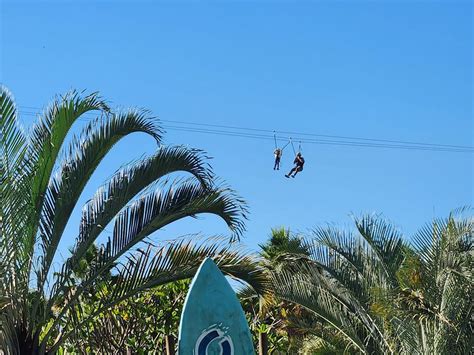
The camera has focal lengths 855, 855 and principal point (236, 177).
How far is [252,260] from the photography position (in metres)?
9.75

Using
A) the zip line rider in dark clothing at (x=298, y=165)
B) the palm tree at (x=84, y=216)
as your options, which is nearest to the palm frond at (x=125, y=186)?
the palm tree at (x=84, y=216)

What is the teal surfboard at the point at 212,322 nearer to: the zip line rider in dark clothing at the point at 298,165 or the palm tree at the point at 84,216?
the palm tree at the point at 84,216

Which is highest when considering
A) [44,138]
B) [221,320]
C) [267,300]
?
[44,138]

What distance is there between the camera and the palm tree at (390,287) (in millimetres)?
10047

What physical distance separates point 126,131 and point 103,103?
1.33 ft

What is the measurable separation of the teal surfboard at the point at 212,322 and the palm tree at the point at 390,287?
318 centimetres

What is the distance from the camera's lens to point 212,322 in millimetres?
7617

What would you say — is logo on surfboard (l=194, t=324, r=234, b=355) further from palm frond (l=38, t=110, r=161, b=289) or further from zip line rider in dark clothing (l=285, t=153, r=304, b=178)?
zip line rider in dark clothing (l=285, t=153, r=304, b=178)

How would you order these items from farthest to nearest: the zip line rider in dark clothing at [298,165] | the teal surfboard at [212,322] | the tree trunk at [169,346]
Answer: the zip line rider in dark clothing at [298,165] → the tree trunk at [169,346] → the teal surfboard at [212,322]

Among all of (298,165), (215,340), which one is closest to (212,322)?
(215,340)

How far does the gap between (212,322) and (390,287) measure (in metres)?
4.23

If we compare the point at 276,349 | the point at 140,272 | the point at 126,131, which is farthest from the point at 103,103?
the point at 276,349

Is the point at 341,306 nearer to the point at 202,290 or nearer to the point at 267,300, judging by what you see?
the point at 267,300

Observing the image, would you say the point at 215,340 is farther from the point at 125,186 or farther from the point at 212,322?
the point at 125,186
